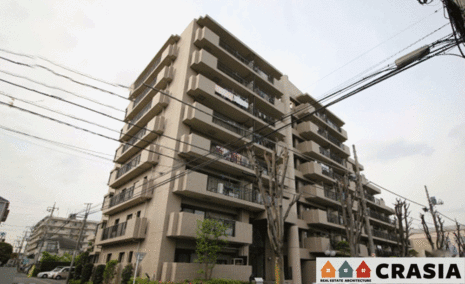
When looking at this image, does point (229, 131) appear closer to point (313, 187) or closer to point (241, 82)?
point (241, 82)

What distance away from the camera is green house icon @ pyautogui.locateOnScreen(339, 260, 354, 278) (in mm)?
6737

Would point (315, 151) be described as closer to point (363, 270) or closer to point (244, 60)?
point (244, 60)

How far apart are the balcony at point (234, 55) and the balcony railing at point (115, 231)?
16.6m

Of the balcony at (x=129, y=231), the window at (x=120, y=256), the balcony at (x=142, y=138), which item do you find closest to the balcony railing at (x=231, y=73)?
the balcony at (x=142, y=138)

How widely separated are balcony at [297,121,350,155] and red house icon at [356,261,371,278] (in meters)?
25.6

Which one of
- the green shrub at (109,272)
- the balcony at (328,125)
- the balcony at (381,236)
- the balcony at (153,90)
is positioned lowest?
the green shrub at (109,272)

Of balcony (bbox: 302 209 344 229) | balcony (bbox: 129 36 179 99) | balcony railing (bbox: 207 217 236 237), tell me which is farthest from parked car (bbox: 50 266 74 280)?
balcony (bbox: 302 209 344 229)

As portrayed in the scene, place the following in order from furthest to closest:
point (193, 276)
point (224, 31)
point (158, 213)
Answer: point (224, 31) → point (158, 213) → point (193, 276)

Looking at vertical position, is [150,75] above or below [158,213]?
above

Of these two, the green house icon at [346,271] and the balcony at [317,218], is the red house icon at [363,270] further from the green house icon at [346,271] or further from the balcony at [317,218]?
the balcony at [317,218]

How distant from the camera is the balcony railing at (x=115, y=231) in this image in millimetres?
19766

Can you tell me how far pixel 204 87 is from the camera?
20469 millimetres

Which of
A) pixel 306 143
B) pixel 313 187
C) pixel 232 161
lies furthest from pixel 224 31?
pixel 313 187

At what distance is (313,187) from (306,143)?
548 cm
